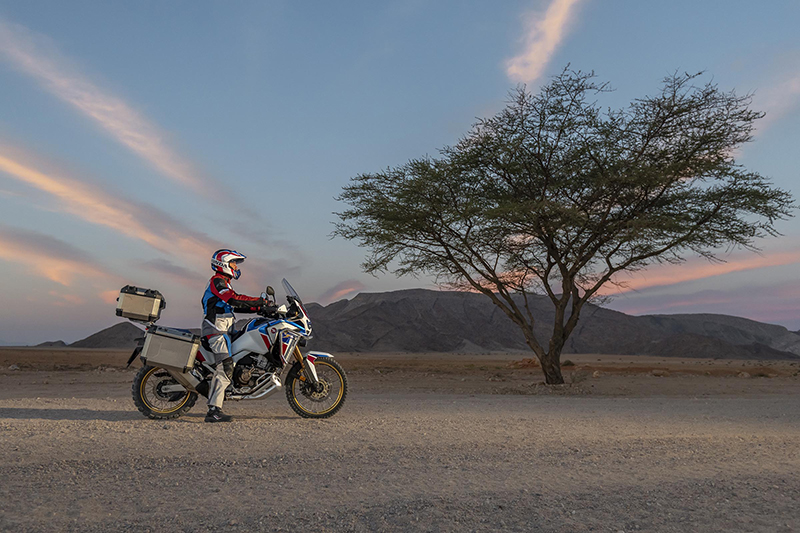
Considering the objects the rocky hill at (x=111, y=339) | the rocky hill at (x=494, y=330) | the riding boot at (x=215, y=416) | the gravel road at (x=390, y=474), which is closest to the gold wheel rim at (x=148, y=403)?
the gravel road at (x=390, y=474)

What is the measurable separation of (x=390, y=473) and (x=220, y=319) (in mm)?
4459

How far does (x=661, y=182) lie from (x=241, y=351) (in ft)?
48.8

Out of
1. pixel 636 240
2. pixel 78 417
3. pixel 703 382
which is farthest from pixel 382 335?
pixel 78 417

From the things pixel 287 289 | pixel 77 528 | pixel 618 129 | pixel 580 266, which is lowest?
pixel 77 528

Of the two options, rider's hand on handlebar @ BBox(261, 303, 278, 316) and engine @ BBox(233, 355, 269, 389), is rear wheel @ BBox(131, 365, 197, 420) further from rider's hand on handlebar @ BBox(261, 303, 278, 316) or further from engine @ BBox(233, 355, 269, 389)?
rider's hand on handlebar @ BBox(261, 303, 278, 316)

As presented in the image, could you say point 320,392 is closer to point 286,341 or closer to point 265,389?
point 265,389

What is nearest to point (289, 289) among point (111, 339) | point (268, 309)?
point (268, 309)

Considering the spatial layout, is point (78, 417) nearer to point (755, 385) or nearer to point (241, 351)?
point (241, 351)

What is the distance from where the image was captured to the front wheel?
9.80 m

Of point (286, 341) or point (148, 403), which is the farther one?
point (148, 403)

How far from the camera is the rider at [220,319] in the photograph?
9.20 metres

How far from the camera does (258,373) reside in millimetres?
9531

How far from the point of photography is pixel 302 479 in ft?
18.9

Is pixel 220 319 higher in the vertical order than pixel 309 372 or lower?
higher
